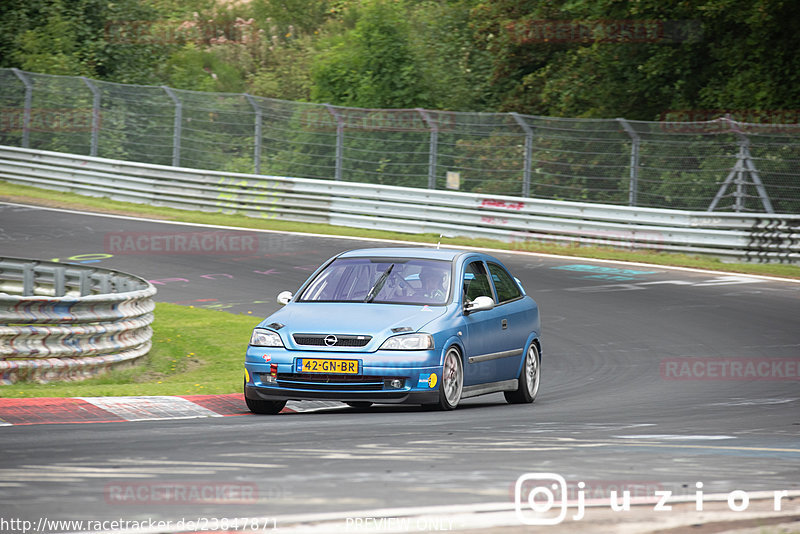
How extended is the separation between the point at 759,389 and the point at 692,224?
12.9 meters

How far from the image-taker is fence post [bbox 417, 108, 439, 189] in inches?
1087

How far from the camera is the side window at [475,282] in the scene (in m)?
11.1

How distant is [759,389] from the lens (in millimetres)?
12312

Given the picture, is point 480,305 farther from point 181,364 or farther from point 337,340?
point 181,364

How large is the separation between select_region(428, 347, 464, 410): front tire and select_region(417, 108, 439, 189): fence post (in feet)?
57.5

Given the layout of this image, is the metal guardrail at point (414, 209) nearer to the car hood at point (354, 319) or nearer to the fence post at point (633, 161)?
the fence post at point (633, 161)

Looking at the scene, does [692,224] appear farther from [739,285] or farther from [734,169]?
[739,285]

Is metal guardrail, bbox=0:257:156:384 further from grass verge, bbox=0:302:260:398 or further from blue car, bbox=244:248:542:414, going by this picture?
blue car, bbox=244:248:542:414

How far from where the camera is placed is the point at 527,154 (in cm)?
2669

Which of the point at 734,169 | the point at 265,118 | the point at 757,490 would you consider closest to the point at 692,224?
the point at 734,169

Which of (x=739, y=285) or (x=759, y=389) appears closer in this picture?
(x=759, y=389)

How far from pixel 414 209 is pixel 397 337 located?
59.0ft

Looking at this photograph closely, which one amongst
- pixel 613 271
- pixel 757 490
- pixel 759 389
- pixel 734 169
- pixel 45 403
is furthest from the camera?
pixel 734 169

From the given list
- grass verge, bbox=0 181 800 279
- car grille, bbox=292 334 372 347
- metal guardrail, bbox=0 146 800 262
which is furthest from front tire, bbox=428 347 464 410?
metal guardrail, bbox=0 146 800 262
